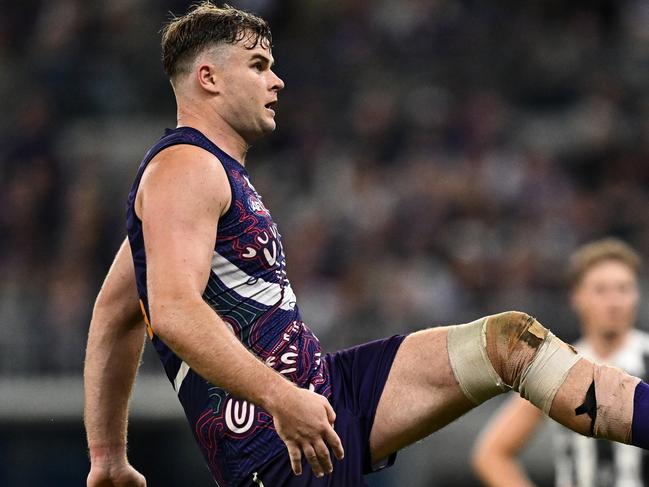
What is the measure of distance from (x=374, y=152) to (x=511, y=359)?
7.87 m

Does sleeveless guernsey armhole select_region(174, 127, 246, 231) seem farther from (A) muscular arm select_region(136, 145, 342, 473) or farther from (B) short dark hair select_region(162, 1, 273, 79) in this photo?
(B) short dark hair select_region(162, 1, 273, 79)

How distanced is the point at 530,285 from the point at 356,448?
6.42m

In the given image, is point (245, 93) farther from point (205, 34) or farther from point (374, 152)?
point (374, 152)

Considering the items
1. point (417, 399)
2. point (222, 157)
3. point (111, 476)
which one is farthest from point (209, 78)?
point (111, 476)

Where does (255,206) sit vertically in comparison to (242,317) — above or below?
above

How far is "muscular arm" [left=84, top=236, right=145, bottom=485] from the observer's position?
4180 millimetres

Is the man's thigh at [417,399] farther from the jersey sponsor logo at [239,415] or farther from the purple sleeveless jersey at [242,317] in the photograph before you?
the jersey sponsor logo at [239,415]

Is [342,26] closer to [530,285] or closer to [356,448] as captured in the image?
[530,285]

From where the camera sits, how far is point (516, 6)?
13.1 metres

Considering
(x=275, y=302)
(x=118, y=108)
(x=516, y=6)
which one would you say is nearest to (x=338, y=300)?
(x=118, y=108)

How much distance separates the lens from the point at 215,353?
343 centimetres

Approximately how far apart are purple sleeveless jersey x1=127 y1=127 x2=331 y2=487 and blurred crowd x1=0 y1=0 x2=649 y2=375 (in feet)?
16.5

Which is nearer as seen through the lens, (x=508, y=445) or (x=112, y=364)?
(x=112, y=364)

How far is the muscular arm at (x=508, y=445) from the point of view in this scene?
6020mm
